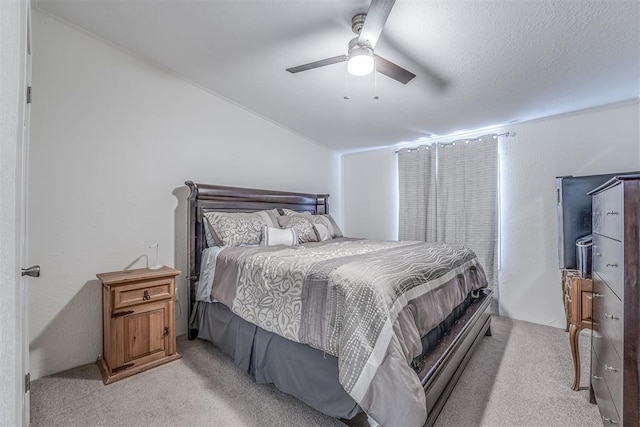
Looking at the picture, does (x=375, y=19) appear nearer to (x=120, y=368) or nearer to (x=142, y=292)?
(x=142, y=292)

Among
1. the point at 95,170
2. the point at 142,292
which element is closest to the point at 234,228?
the point at 142,292

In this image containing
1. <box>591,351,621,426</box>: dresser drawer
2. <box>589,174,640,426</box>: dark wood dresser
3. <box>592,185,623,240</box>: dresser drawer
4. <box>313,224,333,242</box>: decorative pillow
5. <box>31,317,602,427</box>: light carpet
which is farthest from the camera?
<box>313,224,333,242</box>: decorative pillow

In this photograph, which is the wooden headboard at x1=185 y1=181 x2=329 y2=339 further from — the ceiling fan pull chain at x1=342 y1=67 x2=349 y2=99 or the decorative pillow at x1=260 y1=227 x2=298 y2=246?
the ceiling fan pull chain at x1=342 y1=67 x2=349 y2=99

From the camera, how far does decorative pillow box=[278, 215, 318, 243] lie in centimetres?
321

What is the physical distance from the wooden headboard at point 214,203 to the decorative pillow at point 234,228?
0.13 meters

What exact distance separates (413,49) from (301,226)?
2.00 meters

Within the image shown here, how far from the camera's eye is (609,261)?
4.44ft

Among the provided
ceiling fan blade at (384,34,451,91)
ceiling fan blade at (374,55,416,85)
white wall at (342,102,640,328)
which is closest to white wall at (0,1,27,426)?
ceiling fan blade at (374,55,416,85)

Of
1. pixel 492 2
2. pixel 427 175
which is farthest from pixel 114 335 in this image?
pixel 427 175

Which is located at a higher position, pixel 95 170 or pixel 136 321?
pixel 95 170

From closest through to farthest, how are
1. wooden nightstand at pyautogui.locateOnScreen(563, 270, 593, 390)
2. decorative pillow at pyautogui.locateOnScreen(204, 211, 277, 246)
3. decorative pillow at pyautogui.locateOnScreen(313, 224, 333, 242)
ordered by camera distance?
wooden nightstand at pyautogui.locateOnScreen(563, 270, 593, 390) → decorative pillow at pyautogui.locateOnScreen(204, 211, 277, 246) → decorative pillow at pyautogui.locateOnScreen(313, 224, 333, 242)

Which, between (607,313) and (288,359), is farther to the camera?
(288,359)

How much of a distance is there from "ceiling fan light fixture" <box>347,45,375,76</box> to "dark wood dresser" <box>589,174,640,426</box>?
54.1 inches

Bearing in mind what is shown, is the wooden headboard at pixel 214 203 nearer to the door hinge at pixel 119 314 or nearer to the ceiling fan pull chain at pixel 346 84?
the door hinge at pixel 119 314
